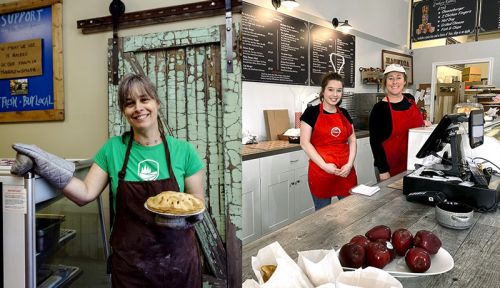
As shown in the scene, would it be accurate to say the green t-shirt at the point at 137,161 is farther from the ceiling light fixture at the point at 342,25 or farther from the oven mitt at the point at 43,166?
the ceiling light fixture at the point at 342,25

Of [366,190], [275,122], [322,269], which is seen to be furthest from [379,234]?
[275,122]

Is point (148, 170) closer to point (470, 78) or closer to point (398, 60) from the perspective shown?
point (398, 60)

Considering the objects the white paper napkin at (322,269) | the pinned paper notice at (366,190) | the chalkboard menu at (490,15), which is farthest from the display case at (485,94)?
the white paper napkin at (322,269)

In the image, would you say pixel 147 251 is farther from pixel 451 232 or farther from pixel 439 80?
pixel 439 80

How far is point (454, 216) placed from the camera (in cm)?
144

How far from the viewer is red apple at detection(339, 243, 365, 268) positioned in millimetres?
978

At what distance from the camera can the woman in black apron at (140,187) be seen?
1.65m

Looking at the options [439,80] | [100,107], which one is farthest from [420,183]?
[439,80]

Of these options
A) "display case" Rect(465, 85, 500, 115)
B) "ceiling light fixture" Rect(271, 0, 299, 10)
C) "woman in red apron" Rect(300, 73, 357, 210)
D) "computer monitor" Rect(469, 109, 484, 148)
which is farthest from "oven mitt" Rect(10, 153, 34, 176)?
"display case" Rect(465, 85, 500, 115)

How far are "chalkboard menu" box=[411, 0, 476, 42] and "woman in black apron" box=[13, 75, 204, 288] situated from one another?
686cm

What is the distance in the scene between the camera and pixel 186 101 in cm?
270

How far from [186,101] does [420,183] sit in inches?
64.3

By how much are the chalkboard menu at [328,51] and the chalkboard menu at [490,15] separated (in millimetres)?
2660

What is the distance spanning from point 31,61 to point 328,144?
2.53 m
